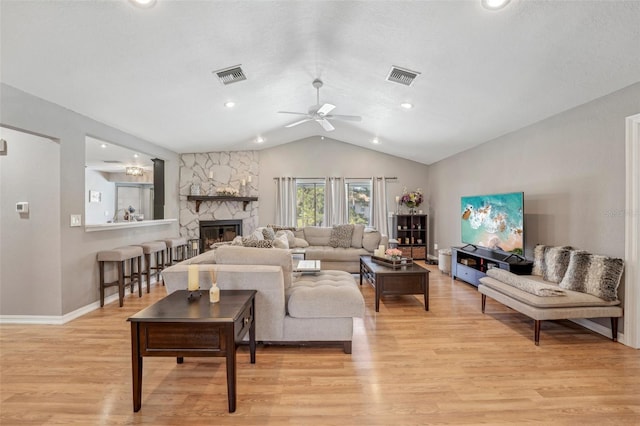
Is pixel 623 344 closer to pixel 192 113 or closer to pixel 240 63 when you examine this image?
pixel 240 63

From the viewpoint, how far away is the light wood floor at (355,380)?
1.78m

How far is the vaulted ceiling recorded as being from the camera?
2.16m

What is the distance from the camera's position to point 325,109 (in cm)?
387

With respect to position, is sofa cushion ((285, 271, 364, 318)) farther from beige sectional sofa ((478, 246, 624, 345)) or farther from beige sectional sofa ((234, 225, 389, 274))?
beige sectional sofa ((234, 225, 389, 274))

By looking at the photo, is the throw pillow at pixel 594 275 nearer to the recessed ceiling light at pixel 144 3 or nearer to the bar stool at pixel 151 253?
the recessed ceiling light at pixel 144 3

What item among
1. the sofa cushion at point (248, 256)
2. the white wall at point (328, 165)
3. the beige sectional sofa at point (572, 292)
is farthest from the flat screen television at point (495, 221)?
the sofa cushion at point (248, 256)

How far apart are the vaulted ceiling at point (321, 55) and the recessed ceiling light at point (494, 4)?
4 centimetres

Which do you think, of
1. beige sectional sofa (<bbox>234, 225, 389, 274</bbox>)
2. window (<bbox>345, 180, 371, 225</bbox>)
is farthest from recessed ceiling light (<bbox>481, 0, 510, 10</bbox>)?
window (<bbox>345, 180, 371, 225</bbox>)

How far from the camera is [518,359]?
7.97ft

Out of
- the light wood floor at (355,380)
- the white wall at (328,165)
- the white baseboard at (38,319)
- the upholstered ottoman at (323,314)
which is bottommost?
the light wood floor at (355,380)

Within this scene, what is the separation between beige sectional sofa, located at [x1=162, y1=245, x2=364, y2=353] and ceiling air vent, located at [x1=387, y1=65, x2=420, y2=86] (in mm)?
2406

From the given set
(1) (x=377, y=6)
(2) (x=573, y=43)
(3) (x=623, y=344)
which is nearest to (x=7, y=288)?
(1) (x=377, y=6)

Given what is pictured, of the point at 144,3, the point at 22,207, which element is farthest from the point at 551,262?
the point at 22,207

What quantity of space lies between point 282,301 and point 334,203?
4980 millimetres
